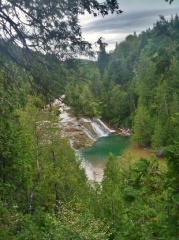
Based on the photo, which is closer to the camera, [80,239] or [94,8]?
[94,8]

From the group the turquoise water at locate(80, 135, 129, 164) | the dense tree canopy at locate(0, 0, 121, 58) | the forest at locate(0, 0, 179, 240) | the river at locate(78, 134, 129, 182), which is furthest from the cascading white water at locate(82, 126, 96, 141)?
the dense tree canopy at locate(0, 0, 121, 58)

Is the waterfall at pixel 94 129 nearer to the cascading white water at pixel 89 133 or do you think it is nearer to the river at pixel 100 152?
the cascading white water at pixel 89 133

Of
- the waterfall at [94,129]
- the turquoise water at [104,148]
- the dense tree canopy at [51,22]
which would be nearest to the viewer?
the dense tree canopy at [51,22]

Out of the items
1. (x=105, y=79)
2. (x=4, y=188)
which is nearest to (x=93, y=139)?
(x=105, y=79)

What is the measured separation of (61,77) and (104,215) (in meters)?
13.0

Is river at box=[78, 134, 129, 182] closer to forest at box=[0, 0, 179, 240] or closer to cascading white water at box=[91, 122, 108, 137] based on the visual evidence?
cascading white water at box=[91, 122, 108, 137]

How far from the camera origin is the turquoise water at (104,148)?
35181mm

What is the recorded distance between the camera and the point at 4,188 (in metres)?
6.75

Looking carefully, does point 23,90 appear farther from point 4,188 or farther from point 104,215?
point 104,215

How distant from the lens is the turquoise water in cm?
3518

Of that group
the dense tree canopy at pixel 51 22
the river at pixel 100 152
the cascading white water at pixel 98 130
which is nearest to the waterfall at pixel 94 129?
the cascading white water at pixel 98 130

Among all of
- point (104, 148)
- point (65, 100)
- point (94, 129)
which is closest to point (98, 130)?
point (94, 129)

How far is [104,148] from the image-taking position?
39.9 meters

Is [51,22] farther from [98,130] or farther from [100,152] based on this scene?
[98,130]
